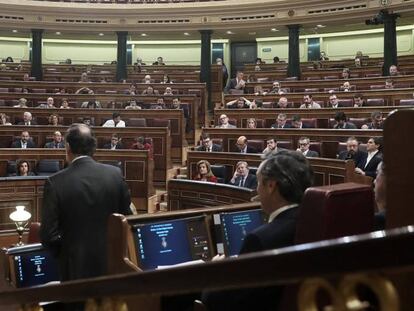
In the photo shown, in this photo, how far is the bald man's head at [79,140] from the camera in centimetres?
250

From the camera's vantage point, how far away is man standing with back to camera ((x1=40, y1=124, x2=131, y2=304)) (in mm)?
2434

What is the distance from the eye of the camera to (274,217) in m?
1.69

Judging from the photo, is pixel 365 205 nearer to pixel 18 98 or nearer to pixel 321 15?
pixel 18 98

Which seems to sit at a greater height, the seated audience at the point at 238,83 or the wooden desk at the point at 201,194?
the seated audience at the point at 238,83

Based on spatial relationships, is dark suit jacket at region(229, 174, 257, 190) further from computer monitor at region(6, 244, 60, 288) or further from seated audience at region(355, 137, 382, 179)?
computer monitor at region(6, 244, 60, 288)

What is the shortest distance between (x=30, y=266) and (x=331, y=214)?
7.45ft

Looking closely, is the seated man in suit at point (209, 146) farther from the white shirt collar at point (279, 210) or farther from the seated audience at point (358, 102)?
the white shirt collar at point (279, 210)

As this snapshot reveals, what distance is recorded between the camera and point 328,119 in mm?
8656

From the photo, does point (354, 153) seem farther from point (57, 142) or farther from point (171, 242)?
point (57, 142)

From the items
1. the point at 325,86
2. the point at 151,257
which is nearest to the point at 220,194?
the point at 151,257

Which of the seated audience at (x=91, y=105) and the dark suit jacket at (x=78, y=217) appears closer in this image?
the dark suit jacket at (x=78, y=217)

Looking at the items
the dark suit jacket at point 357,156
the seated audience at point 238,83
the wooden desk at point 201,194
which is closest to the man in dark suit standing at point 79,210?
the wooden desk at point 201,194

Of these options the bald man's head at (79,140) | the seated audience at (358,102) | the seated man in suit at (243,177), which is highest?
the seated audience at (358,102)

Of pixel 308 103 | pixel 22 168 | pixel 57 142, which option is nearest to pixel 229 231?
pixel 22 168
